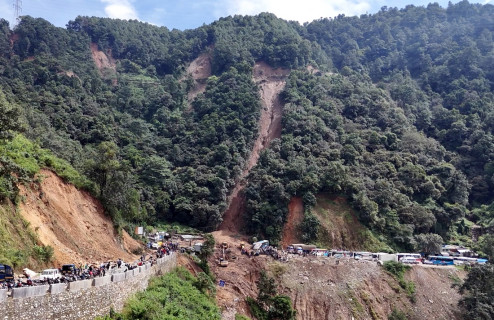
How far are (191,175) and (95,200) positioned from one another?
2087 cm

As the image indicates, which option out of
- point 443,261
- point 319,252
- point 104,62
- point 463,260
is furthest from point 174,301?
point 104,62

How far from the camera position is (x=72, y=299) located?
1734 cm

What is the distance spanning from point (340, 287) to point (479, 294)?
11.3 metres

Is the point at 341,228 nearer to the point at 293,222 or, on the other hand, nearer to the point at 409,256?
the point at 293,222

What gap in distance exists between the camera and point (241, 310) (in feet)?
112

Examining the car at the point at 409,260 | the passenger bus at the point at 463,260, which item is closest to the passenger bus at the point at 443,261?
the passenger bus at the point at 463,260

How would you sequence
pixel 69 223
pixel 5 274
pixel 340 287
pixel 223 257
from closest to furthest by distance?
pixel 5 274, pixel 69 223, pixel 340 287, pixel 223 257

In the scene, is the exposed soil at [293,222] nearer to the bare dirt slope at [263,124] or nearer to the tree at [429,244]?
the bare dirt slope at [263,124]

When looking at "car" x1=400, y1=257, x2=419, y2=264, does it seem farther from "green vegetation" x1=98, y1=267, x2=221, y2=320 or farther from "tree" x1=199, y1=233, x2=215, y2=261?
"green vegetation" x1=98, y1=267, x2=221, y2=320

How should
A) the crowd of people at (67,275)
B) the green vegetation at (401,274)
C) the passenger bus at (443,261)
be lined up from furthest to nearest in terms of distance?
the passenger bus at (443,261) → the green vegetation at (401,274) → the crowd of people at (67,275)

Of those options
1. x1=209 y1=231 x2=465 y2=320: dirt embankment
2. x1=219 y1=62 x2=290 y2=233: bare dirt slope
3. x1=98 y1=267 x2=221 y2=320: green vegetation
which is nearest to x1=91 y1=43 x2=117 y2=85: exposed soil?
x1=219 y1=62 x2=290 y2=233: bare dirt slope

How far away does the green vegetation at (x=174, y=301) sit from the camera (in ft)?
70.2

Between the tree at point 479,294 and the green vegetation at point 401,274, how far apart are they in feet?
13.6

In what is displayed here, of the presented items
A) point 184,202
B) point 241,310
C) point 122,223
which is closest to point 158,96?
point 184,202
